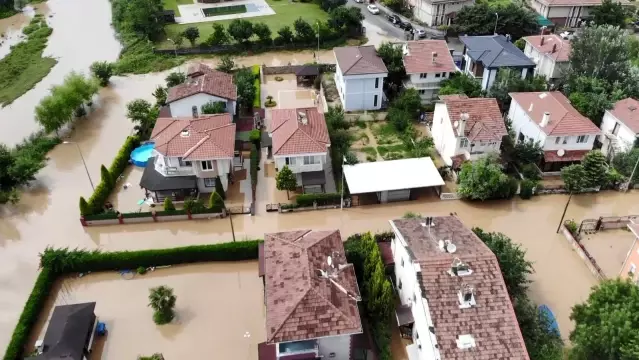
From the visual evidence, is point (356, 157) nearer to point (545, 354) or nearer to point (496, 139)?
point (496, 139)

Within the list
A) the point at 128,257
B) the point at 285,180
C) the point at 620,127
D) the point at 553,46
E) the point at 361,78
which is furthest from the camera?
the point at 553,46

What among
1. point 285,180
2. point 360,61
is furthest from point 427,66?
point 285,180

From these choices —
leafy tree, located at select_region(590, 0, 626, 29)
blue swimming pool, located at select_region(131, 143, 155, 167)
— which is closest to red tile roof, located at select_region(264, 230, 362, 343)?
blue swimming pool, located at select_region(131, 143, 155, 167)

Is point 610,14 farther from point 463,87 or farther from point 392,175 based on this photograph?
point 392,175

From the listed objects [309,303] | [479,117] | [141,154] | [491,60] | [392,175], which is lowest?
[141,154]

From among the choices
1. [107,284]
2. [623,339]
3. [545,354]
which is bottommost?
[107,284]

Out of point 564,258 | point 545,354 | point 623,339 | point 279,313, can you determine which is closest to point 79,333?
point 279,313

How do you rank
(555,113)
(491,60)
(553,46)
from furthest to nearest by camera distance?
(553,46), (491,60), (555,113)
